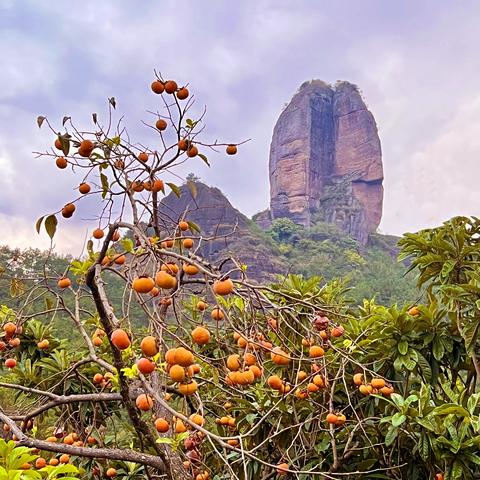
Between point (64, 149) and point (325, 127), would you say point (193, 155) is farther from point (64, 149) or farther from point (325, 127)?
point (325, 127)

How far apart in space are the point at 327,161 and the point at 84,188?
168ft

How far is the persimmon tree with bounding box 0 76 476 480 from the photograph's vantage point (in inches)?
41.6

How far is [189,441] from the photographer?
146 centimetres

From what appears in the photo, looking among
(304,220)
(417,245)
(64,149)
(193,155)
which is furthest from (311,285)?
(304,220)

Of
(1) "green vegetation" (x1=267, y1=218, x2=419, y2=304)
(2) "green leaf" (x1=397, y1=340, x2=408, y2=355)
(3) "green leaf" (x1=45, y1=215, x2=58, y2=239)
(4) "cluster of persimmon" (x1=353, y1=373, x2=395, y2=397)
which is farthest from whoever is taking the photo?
(1) "green vegetation" (x1=267, y1=218, x2=419, y2=304)

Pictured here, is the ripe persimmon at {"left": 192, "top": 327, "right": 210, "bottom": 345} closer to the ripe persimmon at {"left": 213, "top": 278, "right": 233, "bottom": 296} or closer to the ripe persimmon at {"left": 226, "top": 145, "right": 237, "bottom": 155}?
the ripe persimmon at {"left": 213, "top": 278, "right": 233, "bottom": 296}

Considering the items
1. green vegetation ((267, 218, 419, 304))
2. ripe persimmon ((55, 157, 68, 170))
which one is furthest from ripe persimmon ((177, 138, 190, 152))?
green vegetation ((267, 218, 419, 304))

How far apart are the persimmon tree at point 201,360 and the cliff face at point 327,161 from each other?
43737mm

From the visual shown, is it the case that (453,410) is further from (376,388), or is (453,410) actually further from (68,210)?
(68,210)

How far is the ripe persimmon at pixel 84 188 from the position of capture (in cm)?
148

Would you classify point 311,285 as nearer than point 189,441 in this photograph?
No

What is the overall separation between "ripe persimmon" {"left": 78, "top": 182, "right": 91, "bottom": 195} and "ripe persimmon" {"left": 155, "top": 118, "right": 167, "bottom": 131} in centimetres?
38

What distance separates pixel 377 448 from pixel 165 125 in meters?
1.50

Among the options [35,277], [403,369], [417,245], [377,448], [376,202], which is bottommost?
[377,448]
